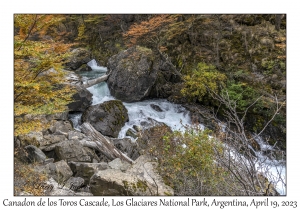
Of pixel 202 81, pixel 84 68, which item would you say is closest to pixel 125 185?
pixel 202 81

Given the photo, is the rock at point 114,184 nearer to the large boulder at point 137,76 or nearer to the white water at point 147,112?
the white water at point 147,112

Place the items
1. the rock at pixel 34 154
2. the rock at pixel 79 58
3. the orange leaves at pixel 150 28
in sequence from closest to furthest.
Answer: the rock at pixel 34 154, the orange leaves at pixel 150 28, the rock at pixel 79 58

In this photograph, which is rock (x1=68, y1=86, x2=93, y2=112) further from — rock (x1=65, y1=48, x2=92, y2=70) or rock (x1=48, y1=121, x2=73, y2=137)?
rock (x1=65, y1=48, x2=92, y2=70)

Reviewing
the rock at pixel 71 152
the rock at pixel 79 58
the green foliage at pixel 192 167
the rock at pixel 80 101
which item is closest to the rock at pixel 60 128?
the rock at pixel 71 152

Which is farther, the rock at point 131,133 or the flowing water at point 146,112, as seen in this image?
the flowing water at point 146,112

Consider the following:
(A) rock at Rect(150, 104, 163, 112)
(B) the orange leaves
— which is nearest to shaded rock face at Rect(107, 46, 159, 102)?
(A) rock at Rect(150, 104, 163, 112)

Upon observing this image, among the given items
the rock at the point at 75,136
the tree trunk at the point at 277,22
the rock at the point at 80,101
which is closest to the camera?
the rock at the point at 75,136

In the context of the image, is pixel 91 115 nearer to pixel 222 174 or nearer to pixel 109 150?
pixel 109 150
